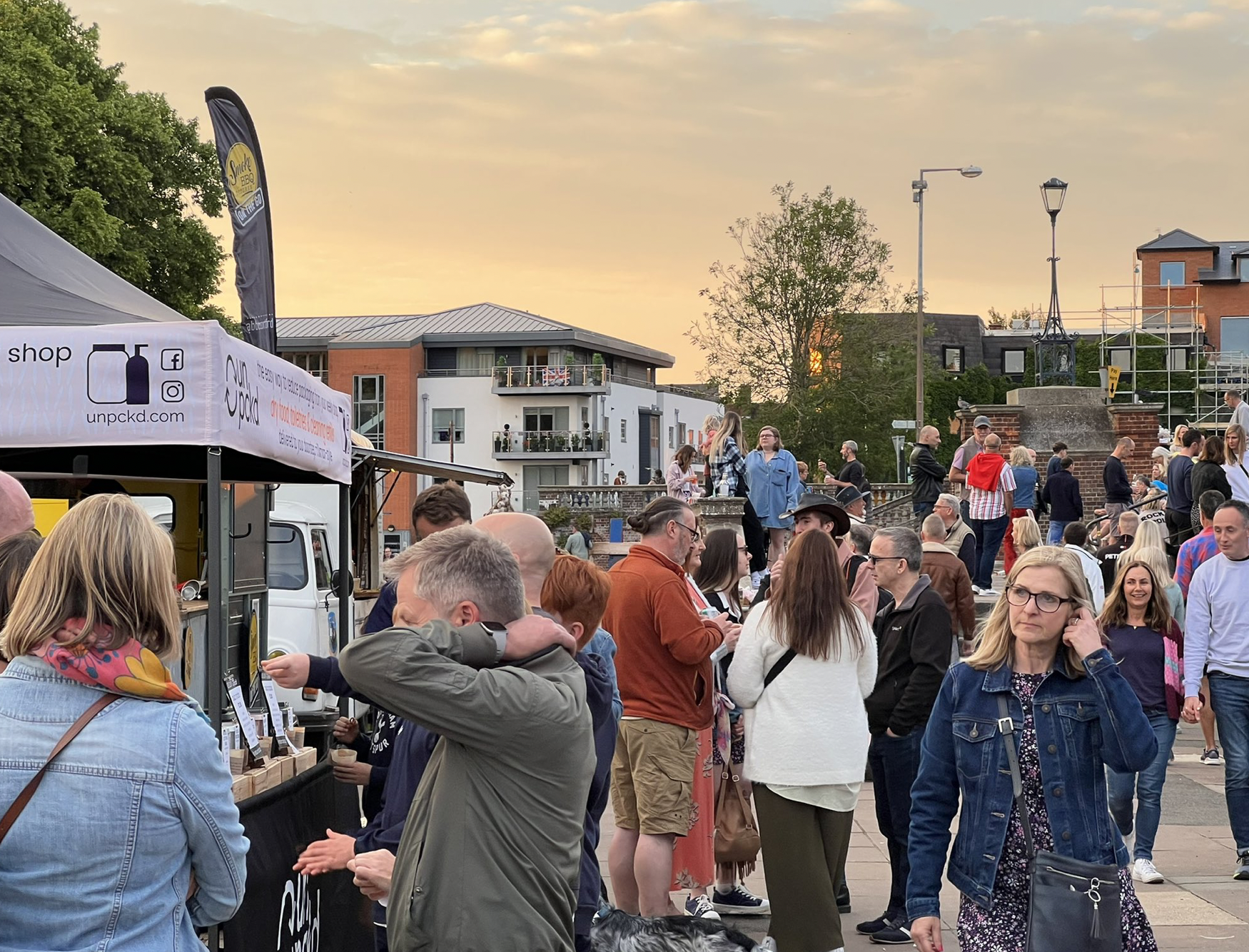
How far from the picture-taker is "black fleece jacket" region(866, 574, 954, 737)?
21.5ft

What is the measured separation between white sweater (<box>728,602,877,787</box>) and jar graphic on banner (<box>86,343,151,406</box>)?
264cm

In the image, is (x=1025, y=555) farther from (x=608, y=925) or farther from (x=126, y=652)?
(x=126, y=652)

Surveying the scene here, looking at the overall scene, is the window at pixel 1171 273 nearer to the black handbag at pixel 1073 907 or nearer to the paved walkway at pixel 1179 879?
the paved walkway at pixel 1179 879

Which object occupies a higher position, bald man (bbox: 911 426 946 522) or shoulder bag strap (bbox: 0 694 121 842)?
bald man (bbox: 911 426 946 522)

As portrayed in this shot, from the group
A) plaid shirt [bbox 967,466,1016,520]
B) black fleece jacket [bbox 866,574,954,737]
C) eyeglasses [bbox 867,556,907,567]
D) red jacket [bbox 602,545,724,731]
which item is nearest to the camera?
red jacket [bbox 602,545,724,731]

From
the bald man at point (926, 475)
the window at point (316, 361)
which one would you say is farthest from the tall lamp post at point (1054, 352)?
the window at point (316, 361)

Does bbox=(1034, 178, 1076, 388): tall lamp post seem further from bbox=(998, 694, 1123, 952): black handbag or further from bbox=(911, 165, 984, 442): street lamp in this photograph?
bbox=(998, 694, 1123, 952): black handbag

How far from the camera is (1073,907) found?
367 cm

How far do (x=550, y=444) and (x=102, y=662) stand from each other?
7493 cm

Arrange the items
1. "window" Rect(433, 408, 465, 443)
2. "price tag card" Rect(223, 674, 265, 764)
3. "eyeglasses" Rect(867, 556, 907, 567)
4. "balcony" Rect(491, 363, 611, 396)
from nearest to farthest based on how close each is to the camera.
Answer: "price tag card" Rect(223, 674, 265, 764) < "eyeglasses" Rect(867, 556, 907, 567) < "balcony" Rect(491, 363, 611, 396) < "window" Rect(433, 408, 465, 443)

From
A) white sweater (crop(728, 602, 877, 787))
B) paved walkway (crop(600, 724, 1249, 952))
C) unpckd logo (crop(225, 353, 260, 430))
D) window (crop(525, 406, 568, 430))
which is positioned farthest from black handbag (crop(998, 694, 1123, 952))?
window (crop(525, 406, 568, 430))

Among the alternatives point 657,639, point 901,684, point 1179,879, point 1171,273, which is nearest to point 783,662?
point 657,639

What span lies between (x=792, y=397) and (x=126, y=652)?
4700cm

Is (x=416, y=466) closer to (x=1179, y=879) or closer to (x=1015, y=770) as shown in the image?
(x=1179, y=879)
